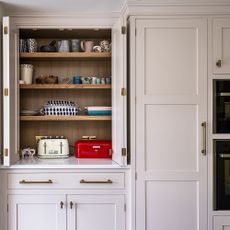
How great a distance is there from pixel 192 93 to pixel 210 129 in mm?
309

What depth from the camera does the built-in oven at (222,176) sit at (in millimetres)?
2389

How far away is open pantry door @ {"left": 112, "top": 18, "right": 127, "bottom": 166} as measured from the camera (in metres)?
2.39

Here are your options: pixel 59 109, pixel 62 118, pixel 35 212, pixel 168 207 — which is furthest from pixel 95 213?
pixel 59 109

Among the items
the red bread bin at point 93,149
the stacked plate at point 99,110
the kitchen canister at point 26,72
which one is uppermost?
the kitchen canister at point 26,72

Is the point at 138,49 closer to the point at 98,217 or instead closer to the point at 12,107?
the point at 12,107

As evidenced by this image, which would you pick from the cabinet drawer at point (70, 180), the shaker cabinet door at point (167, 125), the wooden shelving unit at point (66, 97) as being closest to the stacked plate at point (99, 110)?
the wooden shelving unit at point (66, 97)

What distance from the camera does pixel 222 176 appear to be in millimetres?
2393

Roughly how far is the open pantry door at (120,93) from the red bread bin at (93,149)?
25cm

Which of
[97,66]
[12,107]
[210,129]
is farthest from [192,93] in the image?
[12,107]

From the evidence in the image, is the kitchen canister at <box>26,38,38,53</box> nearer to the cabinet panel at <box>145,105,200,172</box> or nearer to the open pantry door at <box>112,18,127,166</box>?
the open pantry door at <box>112,18,127,166</box>

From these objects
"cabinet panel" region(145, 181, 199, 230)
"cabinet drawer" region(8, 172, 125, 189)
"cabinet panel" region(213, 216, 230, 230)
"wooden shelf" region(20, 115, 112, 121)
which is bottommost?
"cabinet panel" region(213, 216, 230, 230)

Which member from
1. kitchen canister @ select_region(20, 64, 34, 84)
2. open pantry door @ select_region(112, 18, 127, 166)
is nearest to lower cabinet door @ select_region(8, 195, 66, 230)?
open pantry door @ select_region(112, 18, 127, 166)

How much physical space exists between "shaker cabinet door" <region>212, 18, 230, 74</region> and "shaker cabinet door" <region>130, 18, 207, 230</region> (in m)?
0.11

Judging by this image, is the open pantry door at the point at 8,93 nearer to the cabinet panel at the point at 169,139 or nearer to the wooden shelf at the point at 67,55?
the wooden shelf at the point at 67,55
